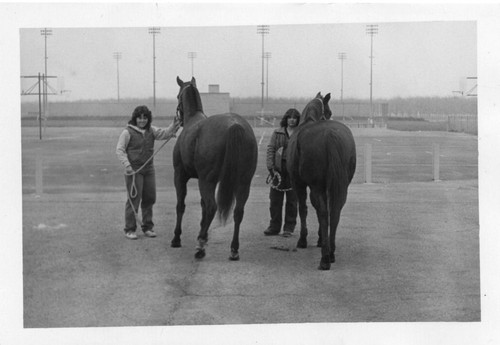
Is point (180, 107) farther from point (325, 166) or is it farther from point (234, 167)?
point (325, 166)

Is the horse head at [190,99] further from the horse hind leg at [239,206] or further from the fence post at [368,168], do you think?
the fence post at [368,168]

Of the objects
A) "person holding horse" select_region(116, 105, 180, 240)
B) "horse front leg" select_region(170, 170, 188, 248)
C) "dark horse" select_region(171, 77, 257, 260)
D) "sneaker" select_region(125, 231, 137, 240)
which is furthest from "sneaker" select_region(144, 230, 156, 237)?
"dark horse" select_region(171, 77, 257, 260)

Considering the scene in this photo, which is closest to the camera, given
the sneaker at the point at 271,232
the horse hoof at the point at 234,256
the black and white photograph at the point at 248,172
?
the black and white photograph at the point at 248,172

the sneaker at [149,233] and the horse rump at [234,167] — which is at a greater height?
the horse rump at [234,167]

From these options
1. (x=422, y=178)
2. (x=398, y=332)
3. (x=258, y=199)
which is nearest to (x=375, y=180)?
(x=422, y=178)

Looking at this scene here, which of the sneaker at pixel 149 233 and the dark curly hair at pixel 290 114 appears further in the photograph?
the sneaker at pixel 149 233

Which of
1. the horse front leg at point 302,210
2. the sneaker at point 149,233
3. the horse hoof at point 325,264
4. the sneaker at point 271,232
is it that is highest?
the horse front leg at point 302,210

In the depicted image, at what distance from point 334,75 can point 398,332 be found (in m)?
3.26

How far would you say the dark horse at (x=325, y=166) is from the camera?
6.64 meters

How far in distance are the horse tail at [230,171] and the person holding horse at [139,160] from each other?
1.42 meters

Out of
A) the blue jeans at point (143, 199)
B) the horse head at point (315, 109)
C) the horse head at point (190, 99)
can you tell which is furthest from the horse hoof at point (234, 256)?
the horse head at point (190, 99)

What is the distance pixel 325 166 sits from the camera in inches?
264

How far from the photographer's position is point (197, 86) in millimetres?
7902

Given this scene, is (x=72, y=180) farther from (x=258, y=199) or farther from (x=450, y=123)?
(x=450, y=123)
